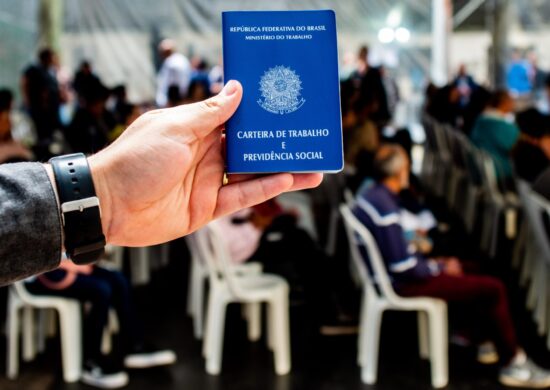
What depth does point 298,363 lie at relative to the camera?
3.69 meters

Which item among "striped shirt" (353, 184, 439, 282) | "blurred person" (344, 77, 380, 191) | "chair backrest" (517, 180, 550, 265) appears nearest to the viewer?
"striped shirt" (353, 184, 439, 282)

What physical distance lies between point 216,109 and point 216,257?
103 inches

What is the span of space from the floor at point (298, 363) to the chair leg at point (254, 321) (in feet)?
0.19

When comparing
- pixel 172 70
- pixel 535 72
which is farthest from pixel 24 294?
pixel 535 72

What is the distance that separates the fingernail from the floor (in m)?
2.50

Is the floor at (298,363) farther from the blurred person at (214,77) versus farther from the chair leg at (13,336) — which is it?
the blurred person at (214,77)

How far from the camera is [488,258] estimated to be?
17.8ft

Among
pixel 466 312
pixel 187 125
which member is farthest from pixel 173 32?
pixel 187 125

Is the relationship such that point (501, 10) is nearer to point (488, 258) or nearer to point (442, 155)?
point (442, 155)

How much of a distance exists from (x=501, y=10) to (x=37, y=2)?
19.7ft

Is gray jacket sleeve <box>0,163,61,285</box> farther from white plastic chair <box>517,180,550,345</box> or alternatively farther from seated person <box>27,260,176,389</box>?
white plastic chair <box>517,180,550,345</box>

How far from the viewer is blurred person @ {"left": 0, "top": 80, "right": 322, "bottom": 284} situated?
106cm

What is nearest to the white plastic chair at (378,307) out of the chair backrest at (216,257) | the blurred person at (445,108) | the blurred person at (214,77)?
the chair backrest at (216,257)

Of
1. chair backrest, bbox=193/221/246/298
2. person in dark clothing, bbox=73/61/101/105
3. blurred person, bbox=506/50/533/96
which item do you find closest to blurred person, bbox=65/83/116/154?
person in dark clothing, bbox=73/61/101/105
